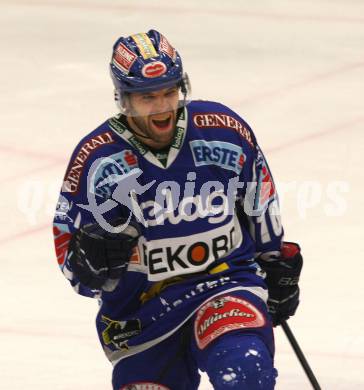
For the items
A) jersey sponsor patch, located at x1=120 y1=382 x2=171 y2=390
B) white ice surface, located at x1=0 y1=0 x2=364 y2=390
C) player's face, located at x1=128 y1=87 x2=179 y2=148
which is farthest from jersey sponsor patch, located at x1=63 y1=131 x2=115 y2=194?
white ice surface, located at x1=0 y1=0 x2=364 y2=390

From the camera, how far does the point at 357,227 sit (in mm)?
5617

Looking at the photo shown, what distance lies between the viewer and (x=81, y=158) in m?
3.56

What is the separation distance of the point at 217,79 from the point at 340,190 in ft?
5.38

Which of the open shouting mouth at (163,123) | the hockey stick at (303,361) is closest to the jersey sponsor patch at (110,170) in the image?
the open shouting mouth at (163,123)

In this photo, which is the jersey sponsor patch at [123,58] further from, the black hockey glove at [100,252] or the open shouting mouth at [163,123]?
the black hockey glove at [100,252]

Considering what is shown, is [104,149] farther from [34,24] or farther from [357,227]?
[34,24]

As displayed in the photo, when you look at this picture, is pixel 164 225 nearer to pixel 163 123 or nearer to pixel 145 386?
pixel 163 123

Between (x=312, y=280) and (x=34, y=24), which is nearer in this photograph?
(x=312, y=280)

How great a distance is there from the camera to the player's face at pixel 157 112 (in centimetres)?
352

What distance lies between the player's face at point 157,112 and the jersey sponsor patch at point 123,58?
3.0 inches

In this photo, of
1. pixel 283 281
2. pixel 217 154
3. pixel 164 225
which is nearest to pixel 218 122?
pixel 217 154

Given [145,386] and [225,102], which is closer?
[145,386]

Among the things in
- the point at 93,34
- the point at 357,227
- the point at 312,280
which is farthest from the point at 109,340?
the point at 93,34

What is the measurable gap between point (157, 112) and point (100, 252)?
39cm
